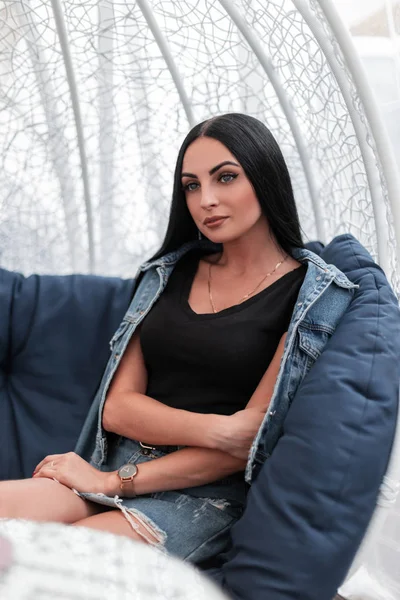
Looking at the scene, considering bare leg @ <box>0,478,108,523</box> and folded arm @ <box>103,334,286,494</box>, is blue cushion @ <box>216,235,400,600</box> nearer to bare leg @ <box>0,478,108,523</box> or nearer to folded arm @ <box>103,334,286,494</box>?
folded arm @ <box>103,334,286,494</box>

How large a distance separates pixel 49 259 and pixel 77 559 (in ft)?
4.32

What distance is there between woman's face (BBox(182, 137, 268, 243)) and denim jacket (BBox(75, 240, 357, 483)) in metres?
0.14

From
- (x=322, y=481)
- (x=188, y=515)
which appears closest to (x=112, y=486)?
(x=188, y=515)

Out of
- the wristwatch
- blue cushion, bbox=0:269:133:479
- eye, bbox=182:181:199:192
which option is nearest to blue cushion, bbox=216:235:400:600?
the wristwatch

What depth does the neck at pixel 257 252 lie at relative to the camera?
4.39 feet

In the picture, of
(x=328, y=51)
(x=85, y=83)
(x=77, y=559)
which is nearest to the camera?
(x=77, y=559)

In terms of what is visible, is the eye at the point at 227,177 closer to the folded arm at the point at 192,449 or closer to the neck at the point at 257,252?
the neck at the point at 257,252

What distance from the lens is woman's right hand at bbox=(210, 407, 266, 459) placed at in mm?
1130

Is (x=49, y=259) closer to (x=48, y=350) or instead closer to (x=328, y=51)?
(x=48, y=350)

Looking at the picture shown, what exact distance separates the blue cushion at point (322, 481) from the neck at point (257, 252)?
27 centimetres

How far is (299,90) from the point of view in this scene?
1523mm

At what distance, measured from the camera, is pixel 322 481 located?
3.31 feet

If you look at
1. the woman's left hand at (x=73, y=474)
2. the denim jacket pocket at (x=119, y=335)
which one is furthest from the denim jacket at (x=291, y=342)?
the woman's left hand at (x=73, y=474)

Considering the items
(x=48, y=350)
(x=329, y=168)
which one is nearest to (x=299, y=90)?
(x=329, y=168)
